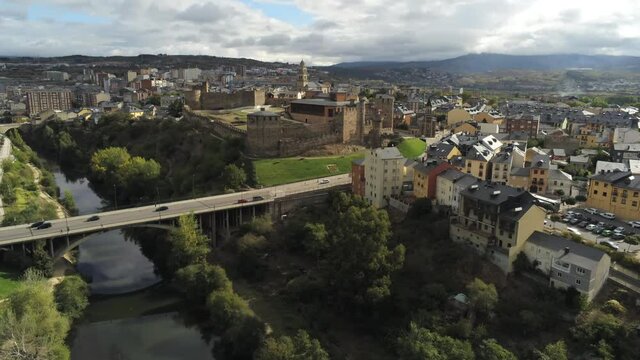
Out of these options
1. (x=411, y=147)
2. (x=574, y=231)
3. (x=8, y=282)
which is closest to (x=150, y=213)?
(x=8, y=282)

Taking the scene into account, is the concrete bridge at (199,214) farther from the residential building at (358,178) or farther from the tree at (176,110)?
the tree at (176,110)

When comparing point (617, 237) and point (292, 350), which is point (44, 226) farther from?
point (617, 237)

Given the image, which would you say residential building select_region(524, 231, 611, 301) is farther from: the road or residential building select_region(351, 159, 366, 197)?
the road

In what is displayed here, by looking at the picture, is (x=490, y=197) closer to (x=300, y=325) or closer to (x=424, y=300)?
(x=424, y=300)

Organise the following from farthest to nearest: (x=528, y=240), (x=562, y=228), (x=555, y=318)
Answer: (x=562, y=228) → (x=528, y=240) → (x=555, y=318)

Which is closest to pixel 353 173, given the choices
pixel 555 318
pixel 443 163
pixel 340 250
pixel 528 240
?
pixel 443 163

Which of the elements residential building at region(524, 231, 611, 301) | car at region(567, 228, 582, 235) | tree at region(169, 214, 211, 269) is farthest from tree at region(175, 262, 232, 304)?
car at region(567, 228, 582, 235)
